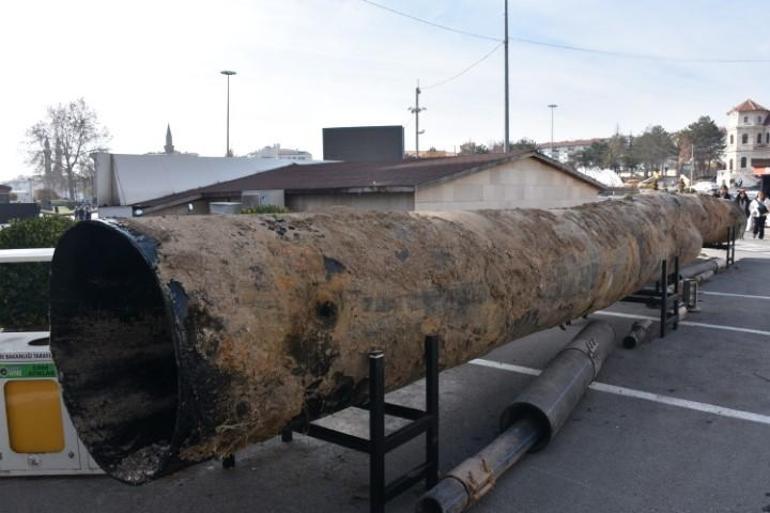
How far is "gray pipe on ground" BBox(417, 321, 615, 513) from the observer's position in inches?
139

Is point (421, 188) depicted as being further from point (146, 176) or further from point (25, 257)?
point (146, 176)

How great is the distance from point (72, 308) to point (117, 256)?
0.32 meters

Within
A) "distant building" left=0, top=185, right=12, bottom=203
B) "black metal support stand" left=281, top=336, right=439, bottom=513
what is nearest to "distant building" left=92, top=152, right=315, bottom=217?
"black metal support stand" left=281, top=336, right=439, bottom=513

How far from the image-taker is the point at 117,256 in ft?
9.67

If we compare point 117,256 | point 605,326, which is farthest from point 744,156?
point 117,256

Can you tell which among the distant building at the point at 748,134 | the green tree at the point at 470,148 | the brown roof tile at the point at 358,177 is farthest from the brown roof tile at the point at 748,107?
the brown roof tile at the point at 358,177

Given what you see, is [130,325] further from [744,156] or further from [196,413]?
[744,156]

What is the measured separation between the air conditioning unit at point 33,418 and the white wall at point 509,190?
953 centimetres

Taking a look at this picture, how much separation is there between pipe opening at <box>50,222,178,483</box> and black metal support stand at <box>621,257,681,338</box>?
649 cm

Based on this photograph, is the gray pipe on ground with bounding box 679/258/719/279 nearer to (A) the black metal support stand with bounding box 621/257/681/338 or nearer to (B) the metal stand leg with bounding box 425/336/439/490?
(A) the black metal support stand with bounding box 621/257/681/338

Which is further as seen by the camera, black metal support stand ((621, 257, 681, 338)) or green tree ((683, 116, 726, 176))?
green tree ((683, 116, 726, 176))

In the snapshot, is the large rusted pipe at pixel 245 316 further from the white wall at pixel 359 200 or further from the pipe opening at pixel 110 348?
the white wall at pixel 359 200

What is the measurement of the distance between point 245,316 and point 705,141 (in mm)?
104548

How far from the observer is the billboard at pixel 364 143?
30094 millimetres
